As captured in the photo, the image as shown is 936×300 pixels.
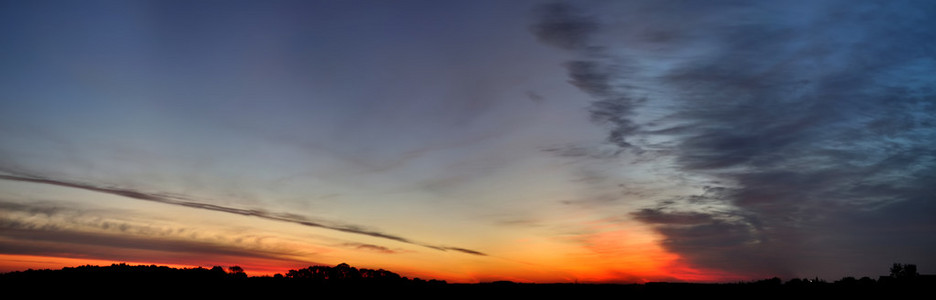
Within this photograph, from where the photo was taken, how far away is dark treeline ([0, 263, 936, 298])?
22.3m

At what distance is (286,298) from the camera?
27.9m

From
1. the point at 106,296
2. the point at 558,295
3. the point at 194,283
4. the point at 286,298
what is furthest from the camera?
the point at 194,283

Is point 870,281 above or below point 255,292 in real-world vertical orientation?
above

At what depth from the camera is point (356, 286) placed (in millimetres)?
28859

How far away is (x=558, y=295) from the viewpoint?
1020 inches

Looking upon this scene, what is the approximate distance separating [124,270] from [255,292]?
18.4 metres

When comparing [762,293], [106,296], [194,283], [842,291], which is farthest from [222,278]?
[842,291]

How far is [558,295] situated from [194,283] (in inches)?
884

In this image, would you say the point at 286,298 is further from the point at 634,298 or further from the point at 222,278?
the point at 634,298

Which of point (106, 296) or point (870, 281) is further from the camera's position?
point (106, 296)

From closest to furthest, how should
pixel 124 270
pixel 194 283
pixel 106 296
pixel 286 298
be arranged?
pixel 286 298 < pixel 106 296 < pixel 194 283 < pixel 124 270

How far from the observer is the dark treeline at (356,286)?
2228cm

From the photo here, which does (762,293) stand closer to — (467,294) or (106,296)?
(467,294)

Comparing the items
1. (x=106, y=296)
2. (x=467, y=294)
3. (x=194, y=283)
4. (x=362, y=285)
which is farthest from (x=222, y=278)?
(x=467, y=294)
